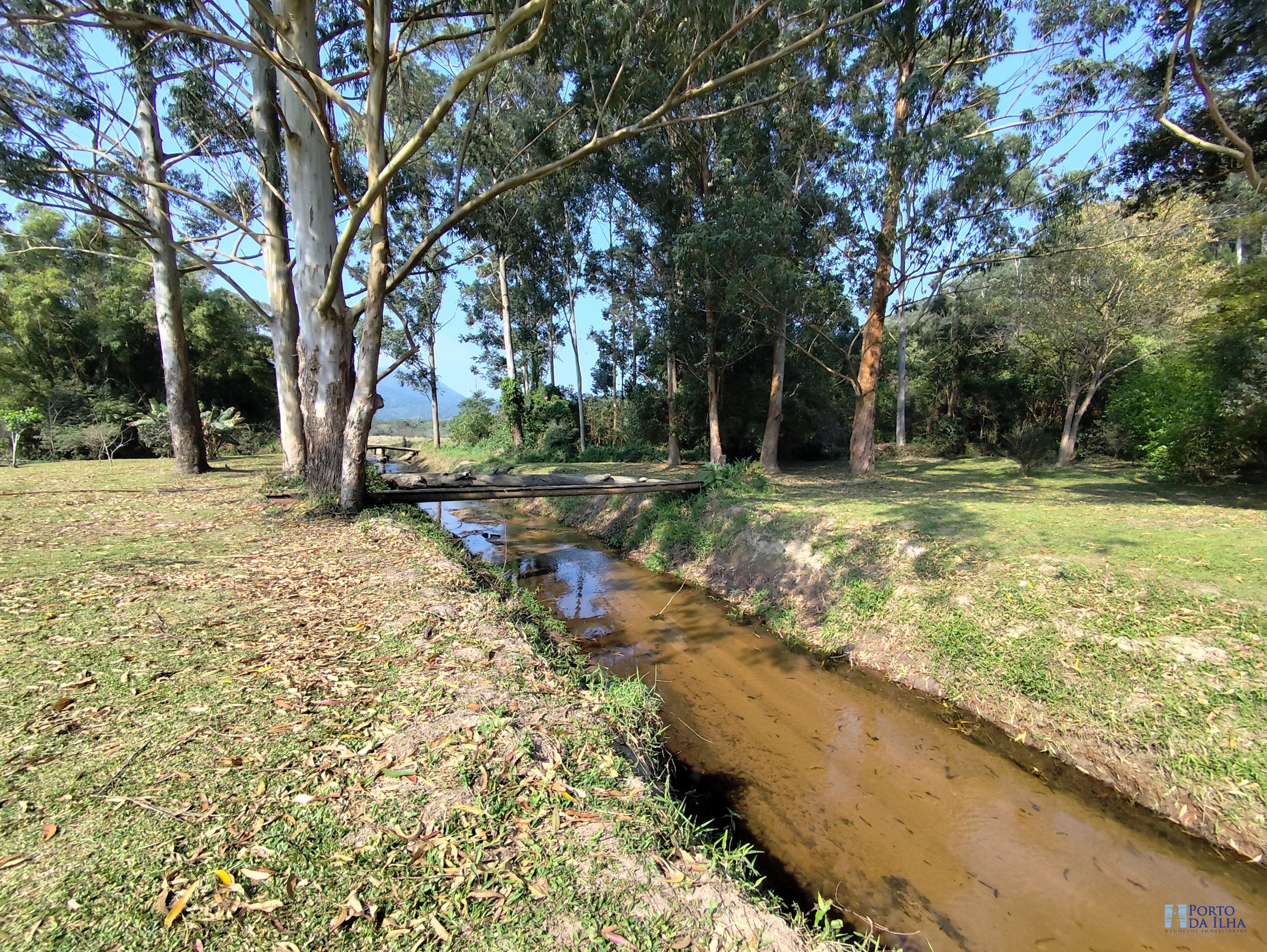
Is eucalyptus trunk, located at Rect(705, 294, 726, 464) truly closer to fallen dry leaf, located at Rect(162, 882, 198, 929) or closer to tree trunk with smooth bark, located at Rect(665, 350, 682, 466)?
tree trunk with smooth bark, located at Rect(665, 350, 682, 466)

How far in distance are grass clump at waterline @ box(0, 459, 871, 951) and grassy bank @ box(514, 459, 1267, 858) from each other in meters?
3.16

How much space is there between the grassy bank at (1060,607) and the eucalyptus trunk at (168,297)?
34.5 ft

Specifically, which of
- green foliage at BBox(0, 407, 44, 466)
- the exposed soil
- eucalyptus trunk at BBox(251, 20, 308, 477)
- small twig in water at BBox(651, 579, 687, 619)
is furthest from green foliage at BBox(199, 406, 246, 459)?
small twig in water at BBox(651, 579, 687, 619)

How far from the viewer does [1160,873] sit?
3.22 metres

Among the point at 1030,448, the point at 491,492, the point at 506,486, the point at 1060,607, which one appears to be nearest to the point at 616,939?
the point at 1060,607

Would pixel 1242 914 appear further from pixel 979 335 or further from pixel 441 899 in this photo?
pixel 979 335

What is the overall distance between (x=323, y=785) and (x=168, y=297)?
13509 mm

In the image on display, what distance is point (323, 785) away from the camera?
2262 mm

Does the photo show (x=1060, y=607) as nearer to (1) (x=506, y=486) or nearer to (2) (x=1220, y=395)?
(1) (x=506, y=486)

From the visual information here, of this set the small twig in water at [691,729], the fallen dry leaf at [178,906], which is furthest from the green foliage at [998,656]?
the fallen dry leaf at [178,906]

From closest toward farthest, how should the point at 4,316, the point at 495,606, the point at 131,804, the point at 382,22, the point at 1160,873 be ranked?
the point at 131,804 < the point at 1160,873 < the point at 495,606 < the point at 382,22 < the point at 4,316

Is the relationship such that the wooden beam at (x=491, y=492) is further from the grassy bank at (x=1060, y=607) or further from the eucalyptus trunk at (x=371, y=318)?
the grassy bank at (x=1060, y=607)

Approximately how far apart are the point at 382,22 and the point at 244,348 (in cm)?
1904

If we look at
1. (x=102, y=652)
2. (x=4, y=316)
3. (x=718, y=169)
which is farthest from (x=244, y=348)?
(x=102, y=652)
